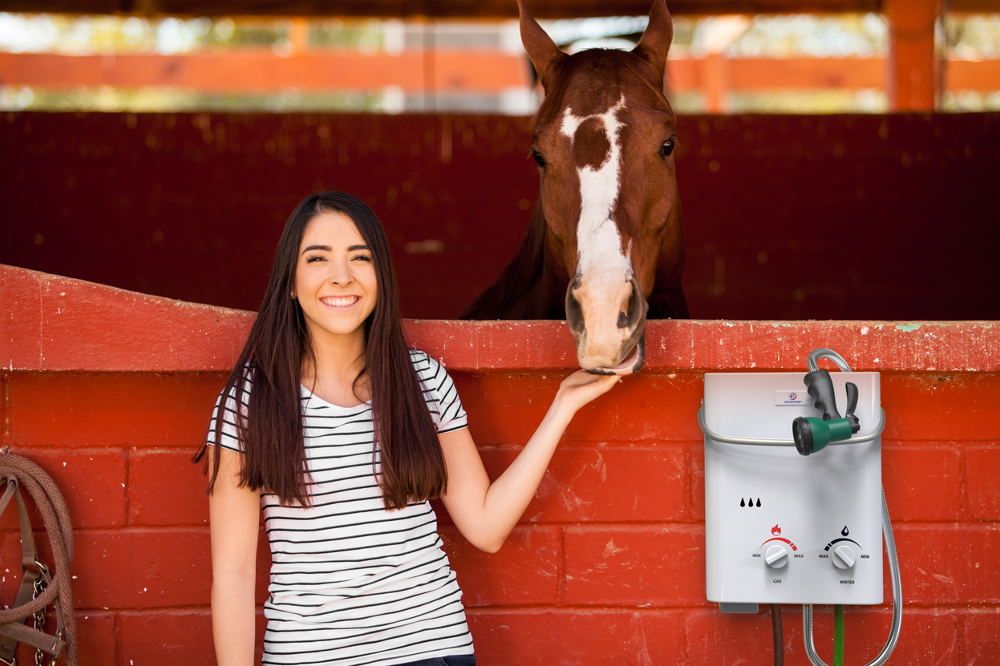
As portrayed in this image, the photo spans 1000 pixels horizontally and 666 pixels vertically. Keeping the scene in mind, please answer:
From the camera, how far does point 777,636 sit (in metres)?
1.46

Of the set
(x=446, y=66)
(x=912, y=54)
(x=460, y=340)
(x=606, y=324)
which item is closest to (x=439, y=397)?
(x=460, y=340)

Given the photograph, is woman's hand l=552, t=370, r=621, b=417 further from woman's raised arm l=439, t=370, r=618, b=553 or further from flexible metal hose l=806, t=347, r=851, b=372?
flexible metal hose l=806, t=347, r=851, b=372

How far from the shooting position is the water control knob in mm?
1413

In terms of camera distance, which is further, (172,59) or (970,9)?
(172,59)

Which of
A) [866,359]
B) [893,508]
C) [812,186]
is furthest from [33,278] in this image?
[812,186]

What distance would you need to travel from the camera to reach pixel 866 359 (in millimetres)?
1431

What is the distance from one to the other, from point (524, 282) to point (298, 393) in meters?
1.22

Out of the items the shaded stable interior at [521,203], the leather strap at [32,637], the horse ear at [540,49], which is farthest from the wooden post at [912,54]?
the leather strap at [32,637]

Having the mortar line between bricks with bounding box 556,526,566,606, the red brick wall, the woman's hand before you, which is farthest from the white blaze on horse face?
the mortar line between bricks with bounding box 556,526,566,606

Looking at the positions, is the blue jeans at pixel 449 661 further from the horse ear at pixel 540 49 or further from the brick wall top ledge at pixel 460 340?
the horse ear at pixel 540 49

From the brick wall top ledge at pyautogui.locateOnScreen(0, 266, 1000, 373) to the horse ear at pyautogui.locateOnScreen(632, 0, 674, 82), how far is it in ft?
2.81

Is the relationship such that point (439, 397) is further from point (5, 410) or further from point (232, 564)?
point (5, 410)

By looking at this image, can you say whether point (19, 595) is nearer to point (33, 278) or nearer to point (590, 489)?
point (33, 278)

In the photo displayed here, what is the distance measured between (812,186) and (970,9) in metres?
2.16
